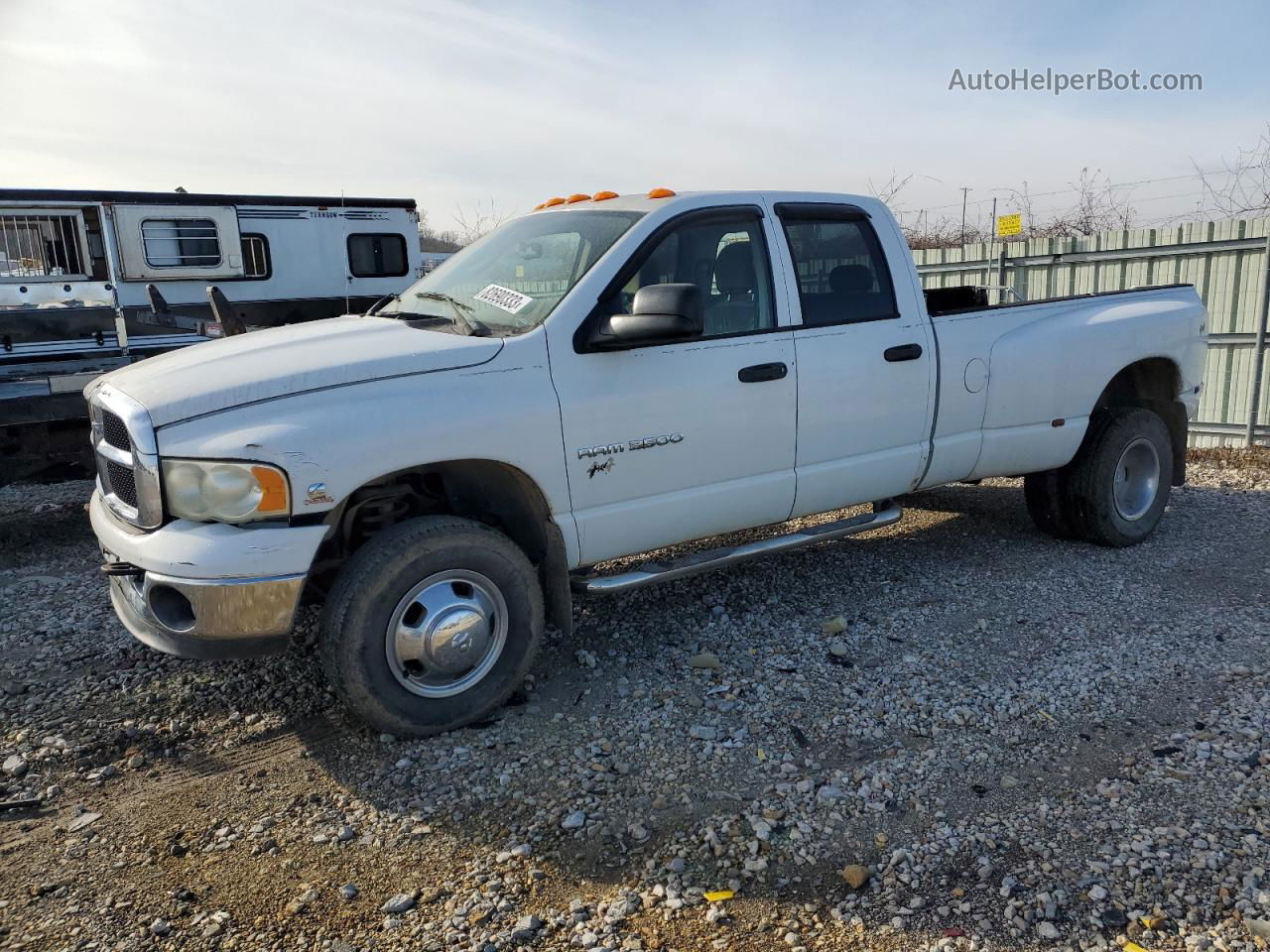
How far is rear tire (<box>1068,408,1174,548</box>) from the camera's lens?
18.7ft

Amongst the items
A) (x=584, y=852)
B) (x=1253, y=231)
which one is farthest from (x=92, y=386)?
(x=1253, y=231)

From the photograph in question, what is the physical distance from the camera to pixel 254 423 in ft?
10.7

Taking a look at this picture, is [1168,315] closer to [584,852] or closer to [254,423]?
[584,852]

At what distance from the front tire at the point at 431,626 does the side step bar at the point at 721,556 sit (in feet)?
1.10

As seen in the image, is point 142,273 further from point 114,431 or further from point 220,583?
point 220,583

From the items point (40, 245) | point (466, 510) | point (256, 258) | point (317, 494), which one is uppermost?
point (40, 245)

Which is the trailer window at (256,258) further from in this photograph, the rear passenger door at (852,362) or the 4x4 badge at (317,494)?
the 4x4 badge at (317,494)

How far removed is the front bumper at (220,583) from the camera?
127 inches

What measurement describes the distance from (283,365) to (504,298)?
40.6 inches

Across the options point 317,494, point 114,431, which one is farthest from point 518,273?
point 114,431

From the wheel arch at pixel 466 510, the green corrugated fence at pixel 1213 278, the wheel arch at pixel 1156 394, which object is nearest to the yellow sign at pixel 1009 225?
the green corrugated fence at pixel 1213 278

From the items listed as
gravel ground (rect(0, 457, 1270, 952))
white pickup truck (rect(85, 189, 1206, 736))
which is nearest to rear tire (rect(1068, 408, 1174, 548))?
white pickup truck (rect(85, 189, 1206, 736))

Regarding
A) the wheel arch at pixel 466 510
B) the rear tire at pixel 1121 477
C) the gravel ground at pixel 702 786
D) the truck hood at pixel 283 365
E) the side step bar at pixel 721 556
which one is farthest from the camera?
the rear tire at pixel 1121 477

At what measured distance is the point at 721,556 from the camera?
433cm
